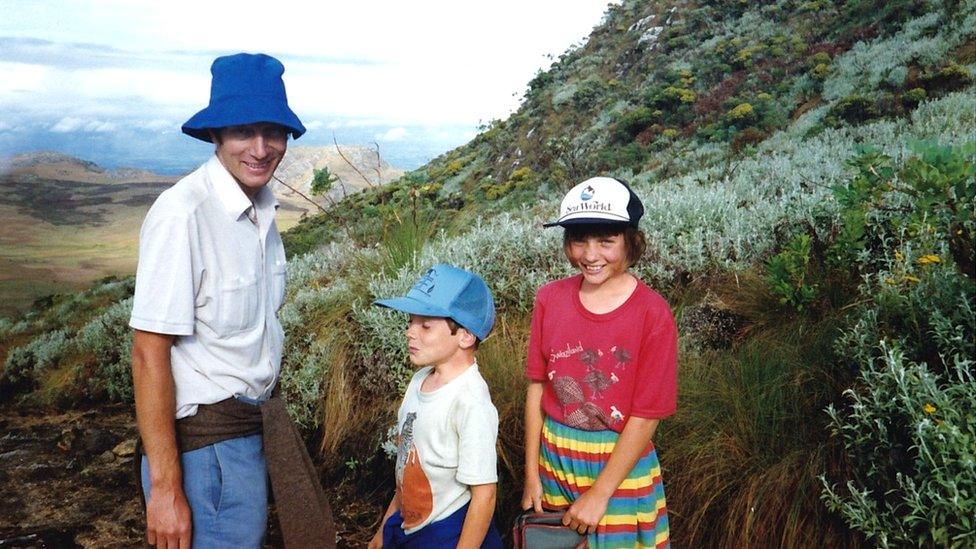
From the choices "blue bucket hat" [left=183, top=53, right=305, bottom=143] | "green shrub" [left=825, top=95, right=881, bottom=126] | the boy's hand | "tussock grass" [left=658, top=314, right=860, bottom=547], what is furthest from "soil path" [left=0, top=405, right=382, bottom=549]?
"green shrub" [left=825, top=95, right=881, bottom=126]

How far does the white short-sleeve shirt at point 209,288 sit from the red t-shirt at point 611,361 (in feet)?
3.05

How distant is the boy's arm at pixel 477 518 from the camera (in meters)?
2.23

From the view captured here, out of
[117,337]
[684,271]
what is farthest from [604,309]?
[117,337]

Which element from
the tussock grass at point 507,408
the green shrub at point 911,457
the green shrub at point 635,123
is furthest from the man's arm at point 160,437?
the green shrub at point 635,123

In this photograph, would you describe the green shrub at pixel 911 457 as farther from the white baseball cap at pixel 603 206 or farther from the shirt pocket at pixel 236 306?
the shirt pocket at pixel 236 306

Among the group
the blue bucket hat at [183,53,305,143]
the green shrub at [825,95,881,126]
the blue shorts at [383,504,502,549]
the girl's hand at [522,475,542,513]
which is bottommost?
the blue shorts at [383,504,502,549]

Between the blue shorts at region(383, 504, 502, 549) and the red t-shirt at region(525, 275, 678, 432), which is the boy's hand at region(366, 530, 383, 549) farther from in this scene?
the red t-shirt at region(525, 275, 678, 432)

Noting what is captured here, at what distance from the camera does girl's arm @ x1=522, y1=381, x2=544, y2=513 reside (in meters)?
2.49

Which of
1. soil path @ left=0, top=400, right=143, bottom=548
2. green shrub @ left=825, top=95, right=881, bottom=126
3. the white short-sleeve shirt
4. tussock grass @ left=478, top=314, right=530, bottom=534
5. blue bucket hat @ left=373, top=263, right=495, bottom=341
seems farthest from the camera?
green shrub @ left=825, top=95, right=881, bottom=126

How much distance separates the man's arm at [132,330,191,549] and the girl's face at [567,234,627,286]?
1.27 metres

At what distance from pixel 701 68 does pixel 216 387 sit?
721 inches

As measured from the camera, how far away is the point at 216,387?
2143 mm

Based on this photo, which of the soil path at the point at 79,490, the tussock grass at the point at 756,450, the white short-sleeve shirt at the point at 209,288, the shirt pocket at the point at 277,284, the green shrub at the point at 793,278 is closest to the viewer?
the white short-sleeve shirt at the point at 209,288

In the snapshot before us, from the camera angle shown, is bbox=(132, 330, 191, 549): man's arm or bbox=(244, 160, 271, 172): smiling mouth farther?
bbox=(244, 160, 271, 172): smiling mouth
